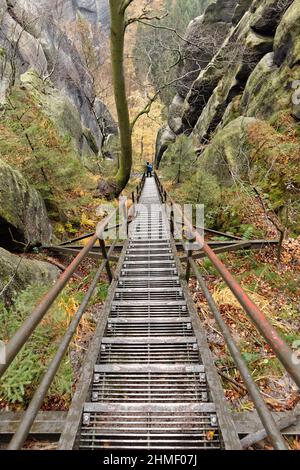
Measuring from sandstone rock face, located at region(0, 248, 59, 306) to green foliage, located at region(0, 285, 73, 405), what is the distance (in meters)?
0.20

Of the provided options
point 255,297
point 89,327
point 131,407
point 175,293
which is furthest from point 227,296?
point 131,407

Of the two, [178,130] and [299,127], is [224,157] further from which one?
[178,130]

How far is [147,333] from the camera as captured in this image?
3.48 meters

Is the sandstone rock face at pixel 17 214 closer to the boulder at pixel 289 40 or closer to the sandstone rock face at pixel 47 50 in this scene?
the boulder at pixel 289 40

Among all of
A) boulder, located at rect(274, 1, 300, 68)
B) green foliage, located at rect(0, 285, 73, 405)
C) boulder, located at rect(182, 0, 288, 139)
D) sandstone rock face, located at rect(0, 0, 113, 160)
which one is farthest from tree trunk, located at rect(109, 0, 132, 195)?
green foliage, located at rect(0, 285, 73, 405)

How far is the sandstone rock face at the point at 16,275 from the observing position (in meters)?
4.02

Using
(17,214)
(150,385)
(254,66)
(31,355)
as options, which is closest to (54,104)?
(17,214)

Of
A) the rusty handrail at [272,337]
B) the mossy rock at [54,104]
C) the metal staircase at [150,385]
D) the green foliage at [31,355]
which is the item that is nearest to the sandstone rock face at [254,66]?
the mossy rock at [54,104]

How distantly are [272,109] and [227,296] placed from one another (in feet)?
32.7

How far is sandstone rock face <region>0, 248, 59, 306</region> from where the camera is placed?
402 cm

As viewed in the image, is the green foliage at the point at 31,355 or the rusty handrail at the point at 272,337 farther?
the green foliage at the point at 31,355

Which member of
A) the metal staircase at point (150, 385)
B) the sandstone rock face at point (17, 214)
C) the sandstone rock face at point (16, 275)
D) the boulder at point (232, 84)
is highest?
the boulder at point (232, 84)

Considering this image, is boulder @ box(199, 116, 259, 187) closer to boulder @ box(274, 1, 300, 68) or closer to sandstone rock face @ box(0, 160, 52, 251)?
boulder @ box(274, 1, 300, 68)

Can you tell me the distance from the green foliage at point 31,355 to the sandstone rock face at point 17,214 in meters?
1.61
